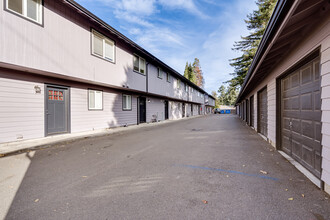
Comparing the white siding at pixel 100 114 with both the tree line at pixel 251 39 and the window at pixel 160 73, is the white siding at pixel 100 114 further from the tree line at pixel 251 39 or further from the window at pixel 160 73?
the tree line at pixel 251 39

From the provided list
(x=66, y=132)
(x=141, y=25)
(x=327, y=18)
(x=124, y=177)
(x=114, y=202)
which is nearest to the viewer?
(x=114, y=202)

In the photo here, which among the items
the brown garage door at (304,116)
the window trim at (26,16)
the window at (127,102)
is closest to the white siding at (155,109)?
the window at (127,102)

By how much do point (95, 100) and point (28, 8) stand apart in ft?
16.3

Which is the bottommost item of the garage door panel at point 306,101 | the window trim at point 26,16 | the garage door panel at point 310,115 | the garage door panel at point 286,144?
the garage door panel at point 286,144

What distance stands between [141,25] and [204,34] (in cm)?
702

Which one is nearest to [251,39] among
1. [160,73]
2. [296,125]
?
[160,73]

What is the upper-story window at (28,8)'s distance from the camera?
16.9 ft

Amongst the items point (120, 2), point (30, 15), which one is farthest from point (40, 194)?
point (120, 2)

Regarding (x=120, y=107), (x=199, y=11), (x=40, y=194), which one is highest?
(x=199, y=11)

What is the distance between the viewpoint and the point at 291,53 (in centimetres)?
378

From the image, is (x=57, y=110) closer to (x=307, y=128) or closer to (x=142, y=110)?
(x=142, y=110)

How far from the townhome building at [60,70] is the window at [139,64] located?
15 centimetres

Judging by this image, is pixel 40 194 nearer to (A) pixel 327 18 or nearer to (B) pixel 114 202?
(B) pixel 114 202

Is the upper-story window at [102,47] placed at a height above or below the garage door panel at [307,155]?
Result: above
